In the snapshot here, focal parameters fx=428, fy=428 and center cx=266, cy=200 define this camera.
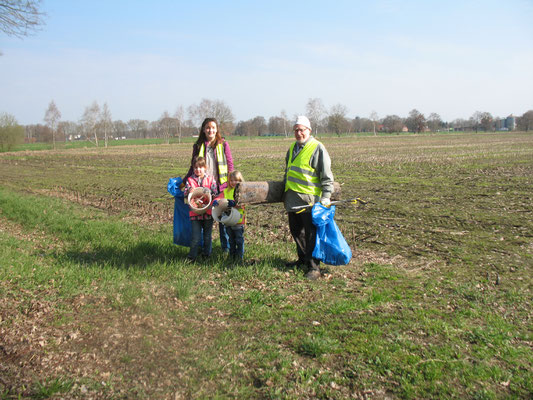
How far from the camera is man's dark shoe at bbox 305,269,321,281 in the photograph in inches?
232

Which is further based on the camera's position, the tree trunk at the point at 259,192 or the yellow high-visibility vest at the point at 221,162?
the yellow high-visibility vest at the point at 221,162

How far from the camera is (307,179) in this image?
5668 millimetres

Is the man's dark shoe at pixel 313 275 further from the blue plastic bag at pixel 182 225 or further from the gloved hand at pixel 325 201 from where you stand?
the blue plastic bag at pixel 182 225

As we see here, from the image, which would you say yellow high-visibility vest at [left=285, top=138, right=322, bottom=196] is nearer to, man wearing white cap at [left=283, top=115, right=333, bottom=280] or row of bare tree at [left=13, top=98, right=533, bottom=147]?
man wearing white cap at [left=283, top=115, right=333, bottom=280]

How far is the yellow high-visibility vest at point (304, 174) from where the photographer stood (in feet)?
18.4

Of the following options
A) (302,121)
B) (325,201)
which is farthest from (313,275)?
(302,121)

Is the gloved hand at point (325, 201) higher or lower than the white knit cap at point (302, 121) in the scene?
lower

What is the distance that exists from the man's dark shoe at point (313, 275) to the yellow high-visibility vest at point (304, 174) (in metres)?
1.08

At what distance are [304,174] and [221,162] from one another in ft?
4.77

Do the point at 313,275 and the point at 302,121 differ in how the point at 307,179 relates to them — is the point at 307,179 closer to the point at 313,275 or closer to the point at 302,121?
the point at 302,121

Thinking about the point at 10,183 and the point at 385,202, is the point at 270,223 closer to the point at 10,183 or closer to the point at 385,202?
the point at 385,202

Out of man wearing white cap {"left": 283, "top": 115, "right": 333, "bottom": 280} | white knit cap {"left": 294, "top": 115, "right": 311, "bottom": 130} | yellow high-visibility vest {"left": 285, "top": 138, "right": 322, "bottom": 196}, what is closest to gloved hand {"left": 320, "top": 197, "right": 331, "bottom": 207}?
man wearing white cap {"left": 283, "top": 115, "right": 333, "bottom": 280}

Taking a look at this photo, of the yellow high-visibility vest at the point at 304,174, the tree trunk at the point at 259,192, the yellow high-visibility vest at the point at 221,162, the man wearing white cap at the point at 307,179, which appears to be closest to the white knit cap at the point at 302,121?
the man wearing white cap at the point at 307,179

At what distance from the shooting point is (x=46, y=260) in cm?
665
